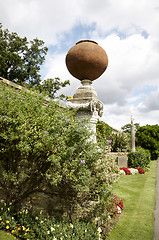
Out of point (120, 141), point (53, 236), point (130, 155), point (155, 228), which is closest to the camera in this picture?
point (53, 236)

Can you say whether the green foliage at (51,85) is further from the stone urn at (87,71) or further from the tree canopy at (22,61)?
the stone urn at (87,71)

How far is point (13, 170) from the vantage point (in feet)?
12.1

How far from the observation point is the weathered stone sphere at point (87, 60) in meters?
5.03

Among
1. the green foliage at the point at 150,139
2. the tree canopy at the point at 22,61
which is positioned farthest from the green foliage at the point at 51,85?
the green foliage at the point at 150,139

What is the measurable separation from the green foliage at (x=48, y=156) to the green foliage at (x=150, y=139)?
60.4 feet

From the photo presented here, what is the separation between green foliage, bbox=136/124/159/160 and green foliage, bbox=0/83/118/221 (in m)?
18.4

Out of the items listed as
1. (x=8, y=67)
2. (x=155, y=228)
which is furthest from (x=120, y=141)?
(x=8, y=67)

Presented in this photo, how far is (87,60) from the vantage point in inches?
197

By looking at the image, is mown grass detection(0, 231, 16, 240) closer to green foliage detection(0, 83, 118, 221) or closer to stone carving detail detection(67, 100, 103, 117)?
green foliage detection(0, 83, 118, 221)

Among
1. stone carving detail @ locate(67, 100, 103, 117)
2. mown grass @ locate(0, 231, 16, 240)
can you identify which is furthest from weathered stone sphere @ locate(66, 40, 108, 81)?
mown grass @ locate(0, 231, 16, 240)

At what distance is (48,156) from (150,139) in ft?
63.6

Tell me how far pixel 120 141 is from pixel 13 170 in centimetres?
1231

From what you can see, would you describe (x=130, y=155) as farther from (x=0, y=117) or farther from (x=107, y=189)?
(x=0, y=117)

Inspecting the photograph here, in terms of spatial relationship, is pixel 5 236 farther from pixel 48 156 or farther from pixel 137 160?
pixel 137 160
